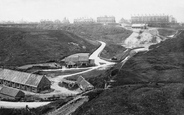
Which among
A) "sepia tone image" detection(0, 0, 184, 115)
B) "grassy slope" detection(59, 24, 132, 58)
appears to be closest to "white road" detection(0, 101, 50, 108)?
"sepia tone image" detection(0, 0, 184, 115)

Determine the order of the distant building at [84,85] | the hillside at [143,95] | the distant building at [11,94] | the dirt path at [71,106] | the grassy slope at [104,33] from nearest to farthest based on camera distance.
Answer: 1. the hillside at [143,95]
2. the dirt path at [71,106]
3. the distant building at [11,94]
4. the distant building at [84,85]
5. the grassy slope at [104,33]

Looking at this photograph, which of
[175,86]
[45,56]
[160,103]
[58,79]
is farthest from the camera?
[45,56]

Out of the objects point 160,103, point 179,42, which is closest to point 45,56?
point 179,42

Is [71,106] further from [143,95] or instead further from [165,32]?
[165,32]

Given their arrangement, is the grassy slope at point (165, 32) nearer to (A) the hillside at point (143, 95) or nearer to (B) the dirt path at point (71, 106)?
(A) the hillside at point (143, 95)

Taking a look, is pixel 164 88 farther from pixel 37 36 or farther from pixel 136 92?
pixel 37 36

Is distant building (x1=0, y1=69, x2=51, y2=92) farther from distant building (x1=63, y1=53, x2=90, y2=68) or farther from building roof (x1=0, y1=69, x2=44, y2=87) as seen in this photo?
distant building (x1=63, y1=53, x2=90, y2=68)

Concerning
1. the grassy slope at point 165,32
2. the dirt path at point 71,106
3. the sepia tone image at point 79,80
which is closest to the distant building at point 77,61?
the sepia tone image at point 79,80
